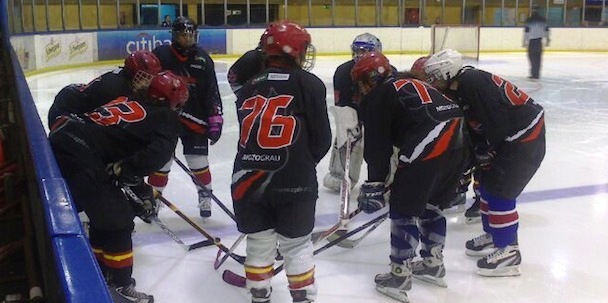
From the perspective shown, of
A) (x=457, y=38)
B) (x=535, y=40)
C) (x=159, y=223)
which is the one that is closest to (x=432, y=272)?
(x=159, y=223)

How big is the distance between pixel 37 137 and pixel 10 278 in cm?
45

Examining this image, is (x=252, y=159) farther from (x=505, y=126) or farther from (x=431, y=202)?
(x=505, y=126)

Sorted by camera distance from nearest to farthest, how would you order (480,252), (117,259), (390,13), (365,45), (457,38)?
(117,259), (480,252), (365,45), (457,38), (390,13)

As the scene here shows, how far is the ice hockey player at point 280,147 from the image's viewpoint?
196cm

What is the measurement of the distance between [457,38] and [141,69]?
1178 cm

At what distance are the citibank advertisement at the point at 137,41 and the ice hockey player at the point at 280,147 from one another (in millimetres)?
9455

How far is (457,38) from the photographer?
44.2ft

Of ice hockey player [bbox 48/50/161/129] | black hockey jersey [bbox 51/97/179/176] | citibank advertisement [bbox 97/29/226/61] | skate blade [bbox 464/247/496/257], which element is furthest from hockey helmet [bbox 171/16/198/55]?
citibank advertisement [bbox 97/29/226/61]

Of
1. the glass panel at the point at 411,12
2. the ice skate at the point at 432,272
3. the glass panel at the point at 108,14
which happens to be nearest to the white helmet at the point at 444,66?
the ice skate at the point at 432,272

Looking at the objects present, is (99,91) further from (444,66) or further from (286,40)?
(444,66)

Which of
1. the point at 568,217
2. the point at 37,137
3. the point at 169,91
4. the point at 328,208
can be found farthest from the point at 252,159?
the point at 568,217

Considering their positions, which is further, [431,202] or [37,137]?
[431,202]

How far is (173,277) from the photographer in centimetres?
258

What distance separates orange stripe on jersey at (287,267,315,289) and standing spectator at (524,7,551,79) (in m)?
8.55
